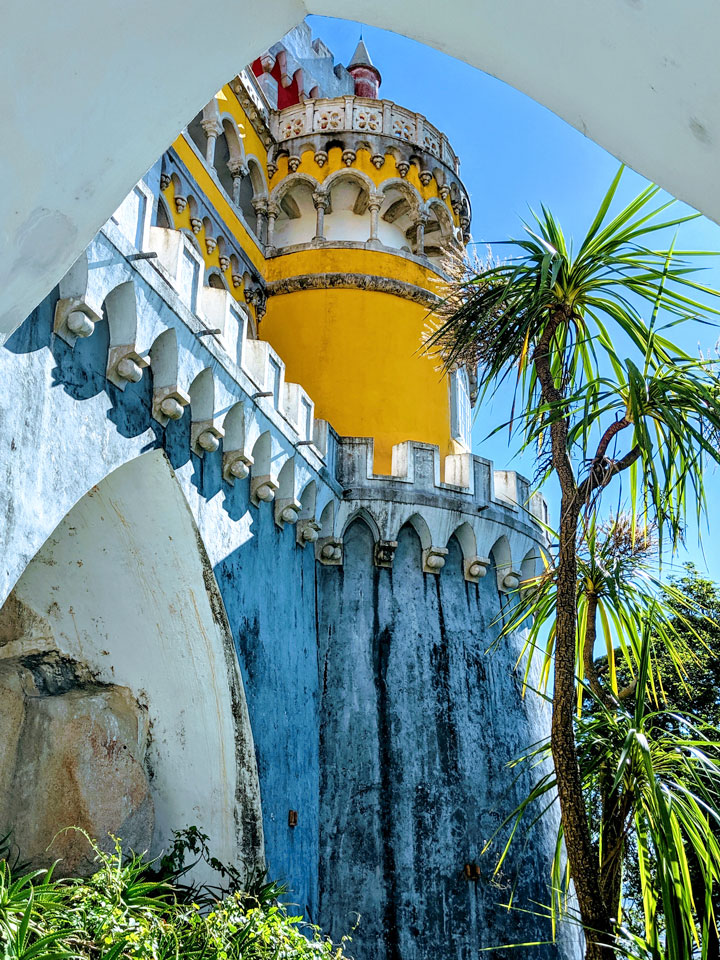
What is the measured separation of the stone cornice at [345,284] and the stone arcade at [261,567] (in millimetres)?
27

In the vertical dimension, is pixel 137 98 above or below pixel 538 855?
above

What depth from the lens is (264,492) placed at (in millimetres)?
8320

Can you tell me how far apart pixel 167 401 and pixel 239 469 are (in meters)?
1.19

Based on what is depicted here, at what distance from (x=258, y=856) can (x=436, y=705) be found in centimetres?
273

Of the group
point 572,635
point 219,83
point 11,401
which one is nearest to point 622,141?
point 219,83

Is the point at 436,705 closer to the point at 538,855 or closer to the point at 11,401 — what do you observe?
the point at 538,855

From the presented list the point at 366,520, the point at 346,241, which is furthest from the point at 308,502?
the point at 346,241

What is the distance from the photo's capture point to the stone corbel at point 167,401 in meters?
6.80

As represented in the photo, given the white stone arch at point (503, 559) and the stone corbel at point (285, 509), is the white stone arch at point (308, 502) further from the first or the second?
the white stone arch at point (503, 559)

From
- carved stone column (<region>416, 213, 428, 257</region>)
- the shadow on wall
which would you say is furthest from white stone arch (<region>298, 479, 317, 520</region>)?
carved stone column (<region>416, 213, 428, 257</region>)

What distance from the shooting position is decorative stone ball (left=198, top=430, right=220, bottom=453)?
7.33 m

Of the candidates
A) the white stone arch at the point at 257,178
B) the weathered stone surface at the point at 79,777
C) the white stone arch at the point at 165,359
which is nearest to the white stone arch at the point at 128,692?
the weathered stone surface at the point at 79,777

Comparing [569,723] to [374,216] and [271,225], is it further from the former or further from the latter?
[271,225]

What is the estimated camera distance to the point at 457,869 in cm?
873
